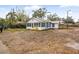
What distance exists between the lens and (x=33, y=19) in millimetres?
2672

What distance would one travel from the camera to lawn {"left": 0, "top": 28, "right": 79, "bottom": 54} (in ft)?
8.68

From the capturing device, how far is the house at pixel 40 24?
8.70 feet

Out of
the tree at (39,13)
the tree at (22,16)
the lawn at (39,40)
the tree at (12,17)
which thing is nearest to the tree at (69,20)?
the lawn at (39,40)

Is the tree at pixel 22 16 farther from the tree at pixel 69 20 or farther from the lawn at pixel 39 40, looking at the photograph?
the tree at pixel 69 20

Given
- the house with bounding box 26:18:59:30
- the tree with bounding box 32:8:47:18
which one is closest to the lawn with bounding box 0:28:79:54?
the house with bounding box 26:18:59:30

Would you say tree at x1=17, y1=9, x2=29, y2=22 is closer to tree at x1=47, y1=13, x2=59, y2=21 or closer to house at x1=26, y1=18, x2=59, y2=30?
house at x1=26, y1=18, x2=59, y2=30

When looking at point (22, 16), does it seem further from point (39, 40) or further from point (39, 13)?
point (39, 40)

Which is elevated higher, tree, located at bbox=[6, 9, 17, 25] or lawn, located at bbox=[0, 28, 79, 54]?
tree, located at bbox=[6, 9, 17, 25]

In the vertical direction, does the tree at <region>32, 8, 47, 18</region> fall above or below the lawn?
above

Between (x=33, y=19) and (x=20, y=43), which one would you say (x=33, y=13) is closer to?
(x=33, y=19)

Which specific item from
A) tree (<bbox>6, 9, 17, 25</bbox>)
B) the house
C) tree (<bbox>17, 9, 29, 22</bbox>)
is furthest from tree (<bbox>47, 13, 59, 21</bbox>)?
tree (<bbox>6, 9, 17, 25</bbox>)

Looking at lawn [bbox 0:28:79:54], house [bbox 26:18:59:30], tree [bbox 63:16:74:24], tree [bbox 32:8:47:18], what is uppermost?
tree [bbox 32:8:47:18]

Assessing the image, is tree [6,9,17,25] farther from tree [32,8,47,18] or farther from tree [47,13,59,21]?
tree [47,13,59,21]

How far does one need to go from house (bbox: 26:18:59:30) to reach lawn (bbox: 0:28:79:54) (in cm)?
4
